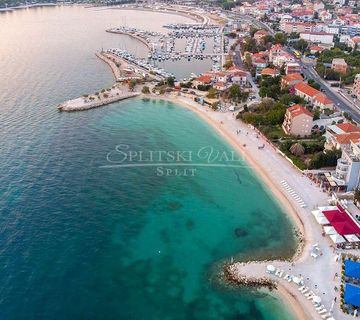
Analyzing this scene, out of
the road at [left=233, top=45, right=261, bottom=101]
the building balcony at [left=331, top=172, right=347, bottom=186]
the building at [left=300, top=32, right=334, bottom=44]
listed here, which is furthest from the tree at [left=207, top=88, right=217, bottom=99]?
the building at [left=300, top=32, right=334, bottom=44]

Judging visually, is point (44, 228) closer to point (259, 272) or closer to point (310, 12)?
point (259, 272)

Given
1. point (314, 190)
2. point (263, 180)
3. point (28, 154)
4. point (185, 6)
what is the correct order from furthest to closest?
point (185, 6) → point (28, 154) → point (263, 180) → point (314, 190)

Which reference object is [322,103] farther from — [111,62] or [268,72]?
[111,62]

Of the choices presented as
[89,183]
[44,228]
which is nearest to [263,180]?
[89,183]

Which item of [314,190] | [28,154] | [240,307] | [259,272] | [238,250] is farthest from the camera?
[28,154]

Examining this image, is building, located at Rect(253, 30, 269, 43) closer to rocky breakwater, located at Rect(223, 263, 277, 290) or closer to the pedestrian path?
the pedestrian path

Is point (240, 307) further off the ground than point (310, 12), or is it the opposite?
point (310, 12)

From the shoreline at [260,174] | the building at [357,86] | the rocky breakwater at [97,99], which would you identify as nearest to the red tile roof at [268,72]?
the building at [357,86]
